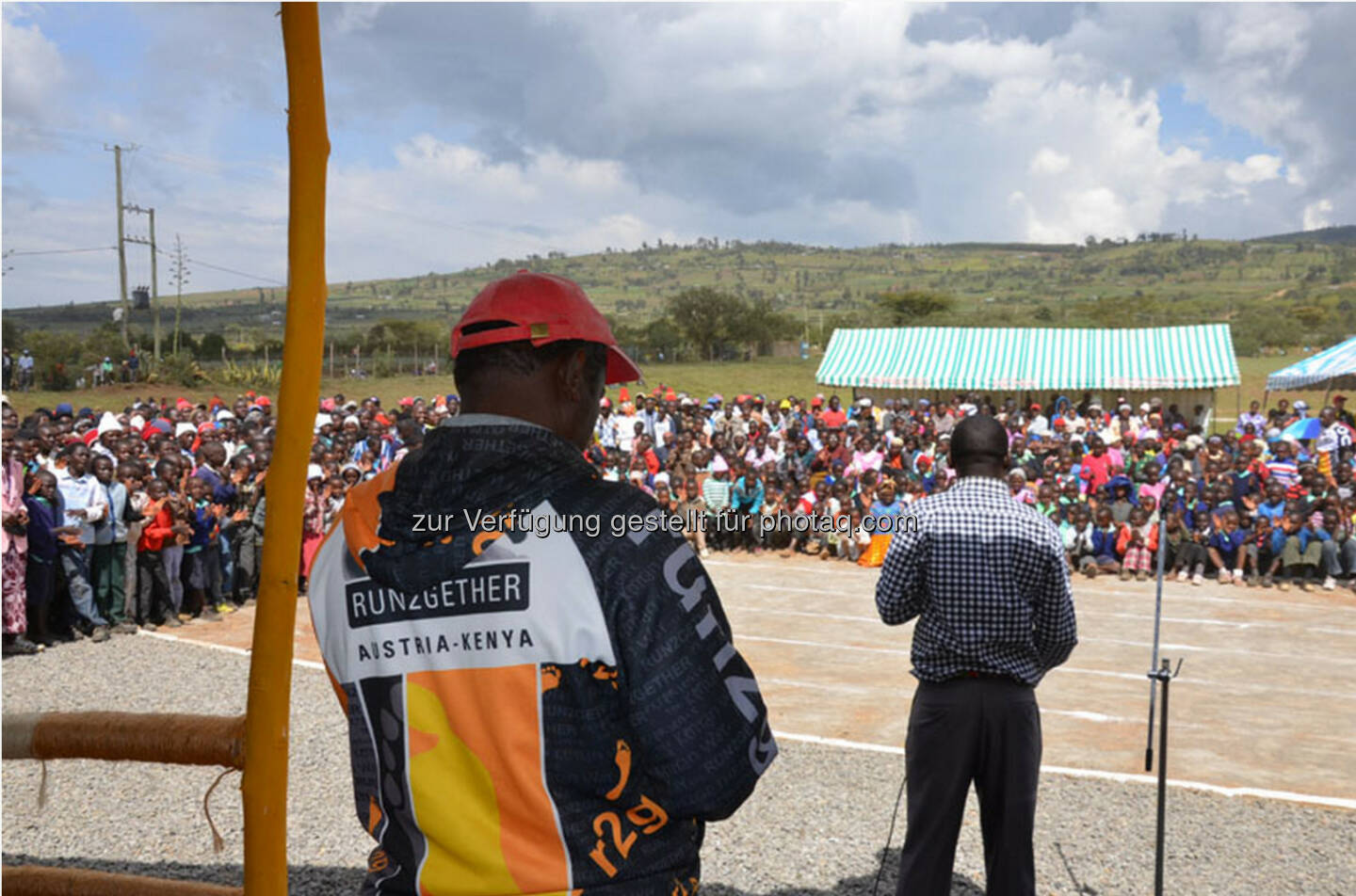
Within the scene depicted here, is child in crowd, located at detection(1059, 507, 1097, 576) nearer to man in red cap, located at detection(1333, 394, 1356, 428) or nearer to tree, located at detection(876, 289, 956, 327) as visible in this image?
man in red cap, located at detection(1333, 394, 1356, 428)


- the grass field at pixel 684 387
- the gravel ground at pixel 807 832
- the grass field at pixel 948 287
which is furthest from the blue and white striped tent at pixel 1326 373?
the grass field at pixel 948 287

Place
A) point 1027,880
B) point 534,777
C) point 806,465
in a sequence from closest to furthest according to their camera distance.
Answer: point 534,777 < point 1027,880 < point 806,465

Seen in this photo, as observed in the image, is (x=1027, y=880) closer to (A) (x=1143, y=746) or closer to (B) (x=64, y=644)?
(A) (x=1143, y=746)

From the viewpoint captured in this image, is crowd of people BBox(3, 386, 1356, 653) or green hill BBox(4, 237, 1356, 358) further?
green hill BBox(4, 237, 1356, 358)

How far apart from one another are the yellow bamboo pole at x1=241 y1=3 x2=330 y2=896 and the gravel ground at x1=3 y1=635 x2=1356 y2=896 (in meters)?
2.87

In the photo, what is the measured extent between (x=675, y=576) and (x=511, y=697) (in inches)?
11.7

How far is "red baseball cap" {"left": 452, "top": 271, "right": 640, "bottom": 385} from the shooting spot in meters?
1.66

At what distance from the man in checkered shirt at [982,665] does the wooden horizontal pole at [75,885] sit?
194cm

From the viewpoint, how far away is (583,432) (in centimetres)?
174

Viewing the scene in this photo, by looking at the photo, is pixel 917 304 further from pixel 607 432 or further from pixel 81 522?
pixel 81 522

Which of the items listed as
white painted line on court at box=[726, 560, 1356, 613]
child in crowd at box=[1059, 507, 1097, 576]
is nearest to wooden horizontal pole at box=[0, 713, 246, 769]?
white painted line on court at box=[726, 560, 1356, 613]

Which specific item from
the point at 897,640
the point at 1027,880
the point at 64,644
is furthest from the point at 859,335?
the point at 1027,880

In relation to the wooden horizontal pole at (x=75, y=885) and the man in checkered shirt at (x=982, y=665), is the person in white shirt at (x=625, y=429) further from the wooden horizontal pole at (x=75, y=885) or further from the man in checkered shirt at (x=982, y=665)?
the wooden horizontal pole at (x=75, y=885)

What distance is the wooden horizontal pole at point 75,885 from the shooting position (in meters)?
2.44
